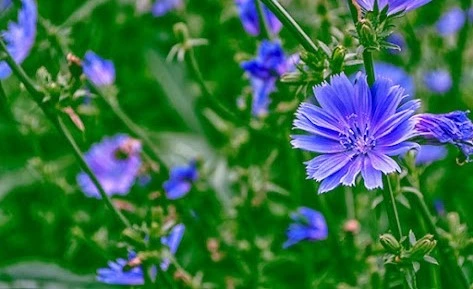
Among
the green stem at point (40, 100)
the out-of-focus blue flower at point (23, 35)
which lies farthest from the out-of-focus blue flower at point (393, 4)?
the out-of-focus blue flower at point (23, 35)

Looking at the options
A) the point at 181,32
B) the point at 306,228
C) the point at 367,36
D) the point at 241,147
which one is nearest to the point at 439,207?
the point at 306,228

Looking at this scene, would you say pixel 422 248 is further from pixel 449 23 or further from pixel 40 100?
pixel 449 23

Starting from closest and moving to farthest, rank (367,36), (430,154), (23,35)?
(367,36) < (23,35) < (430,154)

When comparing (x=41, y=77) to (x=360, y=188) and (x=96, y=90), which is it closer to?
(x=96, y=90)

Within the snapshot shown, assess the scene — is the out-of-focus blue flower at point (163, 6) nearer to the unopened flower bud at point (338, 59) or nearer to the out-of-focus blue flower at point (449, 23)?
the out-of-focus blue flower at point (449, 23)

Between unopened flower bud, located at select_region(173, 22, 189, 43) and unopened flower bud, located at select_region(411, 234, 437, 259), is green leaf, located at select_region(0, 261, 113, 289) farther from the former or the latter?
unopened flower bud, located at select_region(411, 234, 437, 259)
